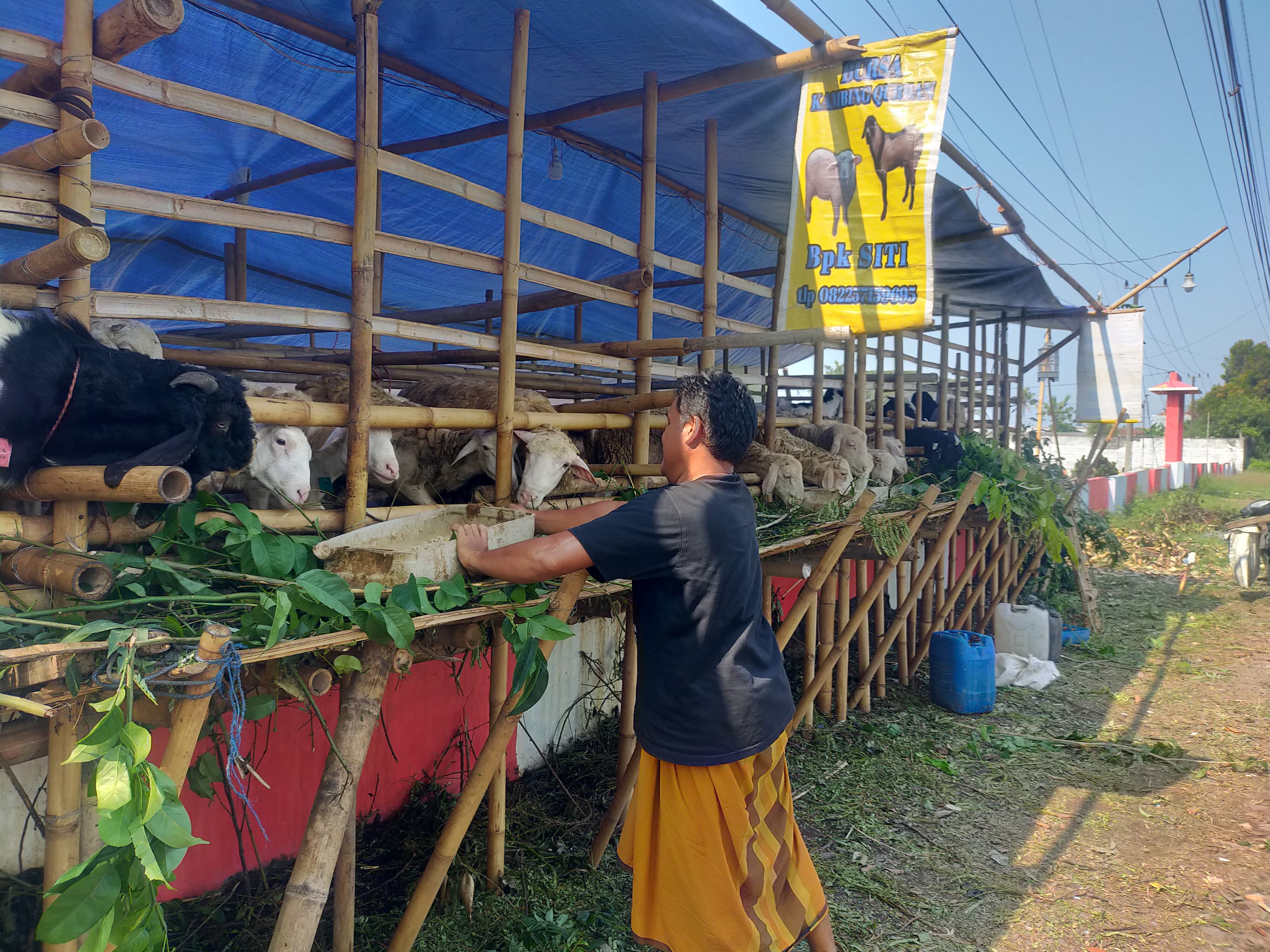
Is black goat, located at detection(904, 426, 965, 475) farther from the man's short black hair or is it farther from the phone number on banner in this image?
the man's short black hair

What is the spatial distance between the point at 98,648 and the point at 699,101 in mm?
4327

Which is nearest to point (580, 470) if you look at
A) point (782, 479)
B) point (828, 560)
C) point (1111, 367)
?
point (828, 560)

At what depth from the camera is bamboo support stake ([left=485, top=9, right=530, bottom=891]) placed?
11.0ft

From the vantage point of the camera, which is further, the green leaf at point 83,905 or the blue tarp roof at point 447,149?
the blue tarp roof at point 447,149

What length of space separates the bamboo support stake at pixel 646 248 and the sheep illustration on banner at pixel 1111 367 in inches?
350

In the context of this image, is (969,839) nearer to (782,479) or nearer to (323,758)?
(782,479)

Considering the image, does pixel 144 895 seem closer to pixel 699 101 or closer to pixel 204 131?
pixel 699 101

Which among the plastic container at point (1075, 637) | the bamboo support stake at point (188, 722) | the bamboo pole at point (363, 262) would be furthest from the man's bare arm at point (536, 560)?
the plastic container at point (1075, 637)

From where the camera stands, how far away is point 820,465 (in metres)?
5.77

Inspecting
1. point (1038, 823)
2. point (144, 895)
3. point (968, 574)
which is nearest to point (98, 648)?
point (144, 895)

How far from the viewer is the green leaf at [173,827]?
1.63m

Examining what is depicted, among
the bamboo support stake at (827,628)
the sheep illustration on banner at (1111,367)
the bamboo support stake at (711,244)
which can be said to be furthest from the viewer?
the sheep illustration on banner at (1111,367)

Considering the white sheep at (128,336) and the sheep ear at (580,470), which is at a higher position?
the white sheep at (128,336)

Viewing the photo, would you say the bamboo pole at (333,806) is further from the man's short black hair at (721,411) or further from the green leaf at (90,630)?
the man's short black hair at (721,411)
